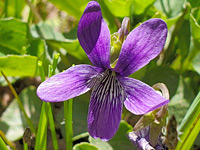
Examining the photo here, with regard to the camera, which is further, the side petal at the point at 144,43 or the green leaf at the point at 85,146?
the green leaf at the point at 85,146

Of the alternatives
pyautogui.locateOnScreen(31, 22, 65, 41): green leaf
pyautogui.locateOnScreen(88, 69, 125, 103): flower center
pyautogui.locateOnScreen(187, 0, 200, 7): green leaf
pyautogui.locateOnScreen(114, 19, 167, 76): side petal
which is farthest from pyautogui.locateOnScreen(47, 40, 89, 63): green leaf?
pyautogui.locateOnScreen(187, 0, 200, 7): green leaf

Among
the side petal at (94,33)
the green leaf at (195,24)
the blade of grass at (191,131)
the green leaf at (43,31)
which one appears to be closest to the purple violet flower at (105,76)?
the side petal at (94,33)

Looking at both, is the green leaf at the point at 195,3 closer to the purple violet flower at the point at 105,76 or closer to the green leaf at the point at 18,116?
the purple violet flower at the point at 105,76

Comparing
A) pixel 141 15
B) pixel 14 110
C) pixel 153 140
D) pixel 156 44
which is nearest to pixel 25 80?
pixel 14 110

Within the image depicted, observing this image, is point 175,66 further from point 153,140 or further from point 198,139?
point 153,140

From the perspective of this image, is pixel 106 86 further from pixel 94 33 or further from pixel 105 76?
pixel 94 33
